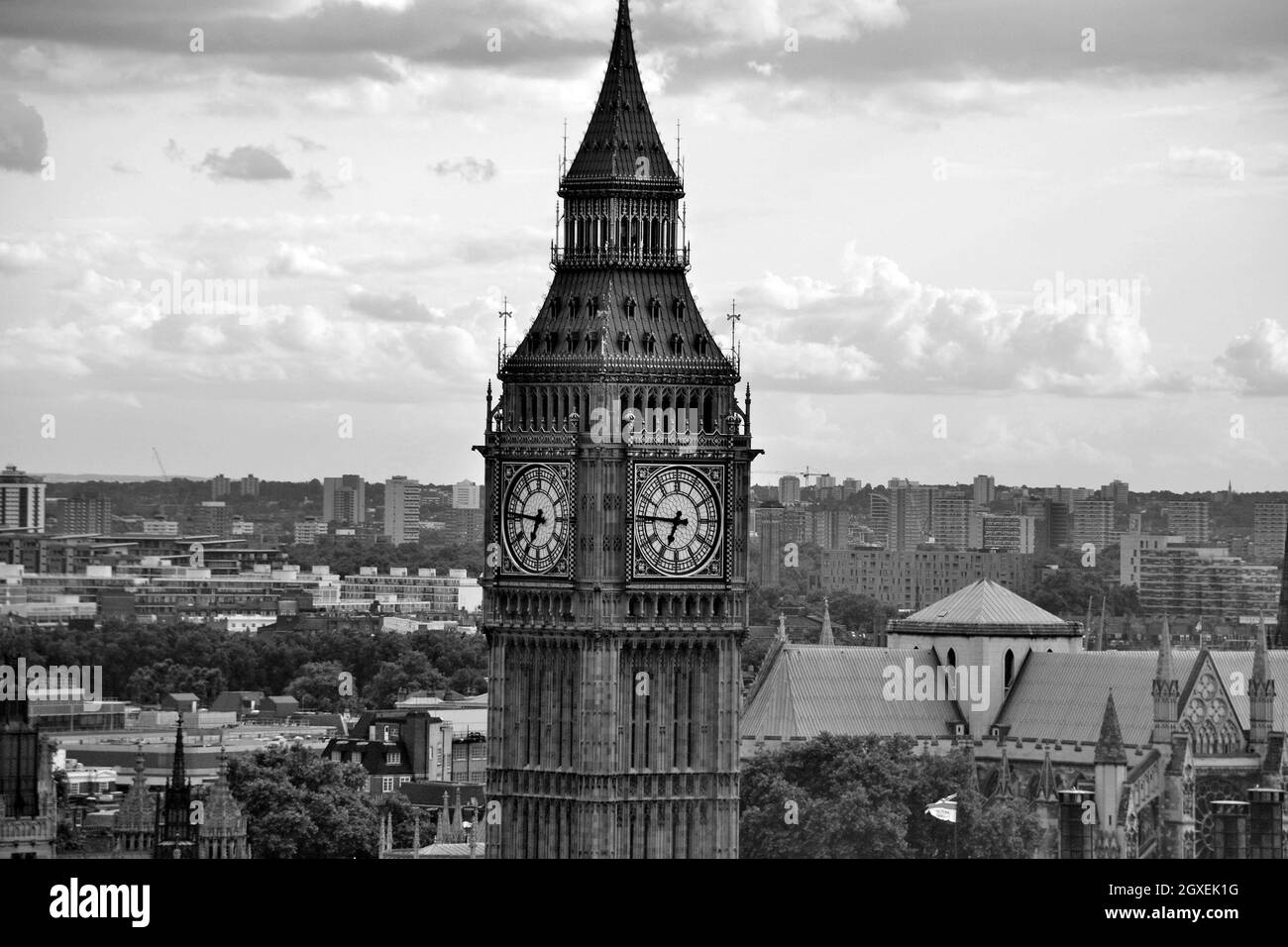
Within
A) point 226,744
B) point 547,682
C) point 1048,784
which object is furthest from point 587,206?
point 226,744

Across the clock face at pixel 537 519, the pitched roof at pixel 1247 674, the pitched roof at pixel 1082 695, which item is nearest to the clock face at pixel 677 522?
the clock face at pixel 537 519

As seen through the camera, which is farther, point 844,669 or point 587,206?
point 844,669

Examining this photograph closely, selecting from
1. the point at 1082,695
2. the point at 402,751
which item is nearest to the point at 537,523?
the point at 1082,695

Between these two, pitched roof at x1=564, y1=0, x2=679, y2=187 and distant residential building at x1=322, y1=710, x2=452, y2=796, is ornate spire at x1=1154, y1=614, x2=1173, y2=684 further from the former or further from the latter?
pitched roof at x1=564, y1=0, x2=679, y2=187

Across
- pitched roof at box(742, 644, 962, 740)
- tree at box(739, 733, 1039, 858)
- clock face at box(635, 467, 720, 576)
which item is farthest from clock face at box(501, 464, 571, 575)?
pitched roof at box(742, 644, 962, 740)
